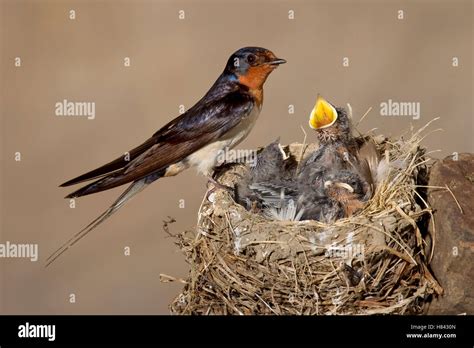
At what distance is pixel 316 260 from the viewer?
4.12 meters

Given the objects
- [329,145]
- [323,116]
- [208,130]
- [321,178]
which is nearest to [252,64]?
[208,130]

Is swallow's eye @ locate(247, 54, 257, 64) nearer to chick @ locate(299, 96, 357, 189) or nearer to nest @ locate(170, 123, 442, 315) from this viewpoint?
chick @ locate(299, 96, 357, 189)

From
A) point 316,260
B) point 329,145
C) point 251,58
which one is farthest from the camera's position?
point 251,58

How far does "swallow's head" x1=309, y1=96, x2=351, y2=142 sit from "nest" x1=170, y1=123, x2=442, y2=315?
1.71ft

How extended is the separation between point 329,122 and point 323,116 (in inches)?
1.9

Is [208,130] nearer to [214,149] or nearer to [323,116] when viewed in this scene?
[214,149]

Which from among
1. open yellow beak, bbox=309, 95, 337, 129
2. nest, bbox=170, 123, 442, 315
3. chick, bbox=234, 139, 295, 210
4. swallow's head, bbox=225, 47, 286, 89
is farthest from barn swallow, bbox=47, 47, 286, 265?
nest, bbox=170, 123, 442, 315

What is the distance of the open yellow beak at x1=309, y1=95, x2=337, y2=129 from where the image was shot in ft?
16.1

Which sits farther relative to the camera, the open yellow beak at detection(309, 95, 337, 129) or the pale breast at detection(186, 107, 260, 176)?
the pale breast at detection(186, 107, 260, 176)

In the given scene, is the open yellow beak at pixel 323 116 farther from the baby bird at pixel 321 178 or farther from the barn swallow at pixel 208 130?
the barn swallow at pixel 208 130

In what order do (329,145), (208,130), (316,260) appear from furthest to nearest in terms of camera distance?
1. (208,130)
2. (329,145)
3. (316,260)

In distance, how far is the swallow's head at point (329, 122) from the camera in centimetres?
490

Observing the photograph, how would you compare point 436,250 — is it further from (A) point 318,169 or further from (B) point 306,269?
(A) point 318,169
